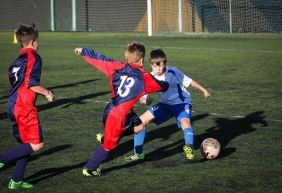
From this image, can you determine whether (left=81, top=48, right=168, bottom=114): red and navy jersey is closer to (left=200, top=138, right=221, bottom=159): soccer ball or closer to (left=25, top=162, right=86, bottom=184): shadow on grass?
(left=25, top=162, right=86, bottom=184): shadow on grass

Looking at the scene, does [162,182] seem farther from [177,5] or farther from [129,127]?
[177,5]

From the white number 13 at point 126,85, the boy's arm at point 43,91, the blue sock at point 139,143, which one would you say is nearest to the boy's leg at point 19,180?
the boy's arm at point 43,91

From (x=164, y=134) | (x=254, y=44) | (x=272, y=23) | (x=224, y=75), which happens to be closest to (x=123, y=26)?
(x=272, y=23)

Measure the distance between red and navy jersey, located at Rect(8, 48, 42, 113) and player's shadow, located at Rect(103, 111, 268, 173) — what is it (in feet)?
4.57

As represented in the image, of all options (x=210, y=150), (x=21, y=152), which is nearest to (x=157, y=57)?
(x=210, y=150)

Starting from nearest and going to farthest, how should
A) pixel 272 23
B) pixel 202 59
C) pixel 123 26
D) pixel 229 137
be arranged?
pixel 229 137
pixel 202 59
pixel 272 23
pixel 123 26

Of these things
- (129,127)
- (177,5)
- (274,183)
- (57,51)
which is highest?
(177,5)

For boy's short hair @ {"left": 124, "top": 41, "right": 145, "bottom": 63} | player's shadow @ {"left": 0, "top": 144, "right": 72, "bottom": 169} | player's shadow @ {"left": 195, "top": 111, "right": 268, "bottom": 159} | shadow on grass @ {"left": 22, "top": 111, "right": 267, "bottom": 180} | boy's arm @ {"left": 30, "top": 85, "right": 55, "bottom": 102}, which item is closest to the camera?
boy's arm @ {"left": 30, "top": 85, "right": 55, "bottom": 102}

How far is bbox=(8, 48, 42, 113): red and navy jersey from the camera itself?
6285 mm

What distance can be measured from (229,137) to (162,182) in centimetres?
266

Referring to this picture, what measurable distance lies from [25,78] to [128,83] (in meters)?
1.14

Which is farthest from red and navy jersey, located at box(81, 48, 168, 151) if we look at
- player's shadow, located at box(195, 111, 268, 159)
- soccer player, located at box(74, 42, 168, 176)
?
player's shadow, located at box(195, 111, 268, 159)

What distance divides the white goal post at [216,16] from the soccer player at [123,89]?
86.4 feet

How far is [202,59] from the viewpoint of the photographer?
20.4 meters
